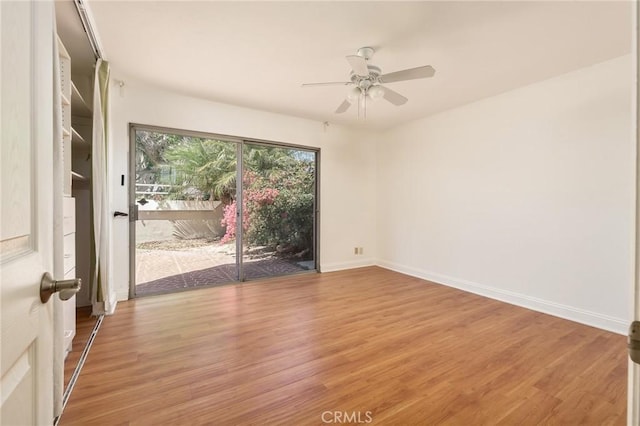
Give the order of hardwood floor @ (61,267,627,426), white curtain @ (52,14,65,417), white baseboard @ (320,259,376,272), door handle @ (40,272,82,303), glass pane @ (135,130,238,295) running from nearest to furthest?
door handle @ (40,272,82,303) → white curtain @ (52,14,65,417) → hardwood floor @ (61,267,627,426) → glass pane @ (135,130,238,295) → white baseboard @ (320,259,376,272)

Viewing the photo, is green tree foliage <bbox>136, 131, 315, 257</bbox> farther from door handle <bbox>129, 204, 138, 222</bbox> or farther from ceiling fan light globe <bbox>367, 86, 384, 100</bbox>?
ceiling fan light globe <bbox>367, 86, 384, 100</bbox>

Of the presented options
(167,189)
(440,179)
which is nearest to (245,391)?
(167,189)

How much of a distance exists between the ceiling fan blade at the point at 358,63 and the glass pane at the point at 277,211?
2.22 metres

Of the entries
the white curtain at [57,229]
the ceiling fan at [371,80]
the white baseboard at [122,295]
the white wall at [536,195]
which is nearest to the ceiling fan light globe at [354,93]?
the ceiling fan at [371,80]

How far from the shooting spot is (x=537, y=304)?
306cm

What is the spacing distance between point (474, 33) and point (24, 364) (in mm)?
3068

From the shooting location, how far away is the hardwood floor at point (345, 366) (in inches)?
60.9

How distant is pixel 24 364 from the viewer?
0.58 meters

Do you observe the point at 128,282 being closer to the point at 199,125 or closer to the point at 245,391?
the point at 199,125

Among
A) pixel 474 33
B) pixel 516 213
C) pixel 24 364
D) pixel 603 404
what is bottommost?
pixel 603 404

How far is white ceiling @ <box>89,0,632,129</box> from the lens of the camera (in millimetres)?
1998

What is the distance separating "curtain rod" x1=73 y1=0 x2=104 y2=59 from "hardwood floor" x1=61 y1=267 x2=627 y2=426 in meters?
2.50

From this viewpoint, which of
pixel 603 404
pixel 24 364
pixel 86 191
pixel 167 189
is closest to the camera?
pixel 24 364

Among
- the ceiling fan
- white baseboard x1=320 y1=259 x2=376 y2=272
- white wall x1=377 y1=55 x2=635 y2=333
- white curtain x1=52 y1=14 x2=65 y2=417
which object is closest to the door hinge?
white curtain x1=52 y1=14 x2=65 y2=417
